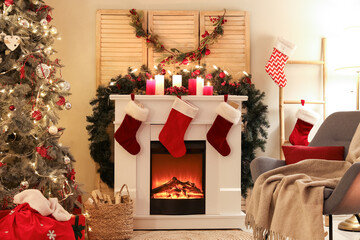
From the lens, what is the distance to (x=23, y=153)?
2.94 metres

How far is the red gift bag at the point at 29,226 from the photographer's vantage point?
2.30 meters

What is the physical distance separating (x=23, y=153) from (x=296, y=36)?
2790 millimetres

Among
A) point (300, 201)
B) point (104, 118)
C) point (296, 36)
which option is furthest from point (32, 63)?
point (296, 36)

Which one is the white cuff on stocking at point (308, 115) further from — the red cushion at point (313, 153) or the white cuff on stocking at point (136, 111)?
the white cuff on stocking at point (136, 111)

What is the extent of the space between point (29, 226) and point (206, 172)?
1636mm

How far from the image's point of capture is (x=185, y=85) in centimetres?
383

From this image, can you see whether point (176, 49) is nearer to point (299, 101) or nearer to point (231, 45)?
point (231, 45)

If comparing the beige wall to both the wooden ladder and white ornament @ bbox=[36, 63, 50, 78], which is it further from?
white ornament @ bbox=[36, 63, 50, 78]

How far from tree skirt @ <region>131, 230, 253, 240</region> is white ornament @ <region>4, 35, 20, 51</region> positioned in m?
1.66

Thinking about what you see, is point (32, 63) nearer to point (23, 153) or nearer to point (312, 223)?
point (23, 153)

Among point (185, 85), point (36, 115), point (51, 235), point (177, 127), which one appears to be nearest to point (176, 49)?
point (185, 85)

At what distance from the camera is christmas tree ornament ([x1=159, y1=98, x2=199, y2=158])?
3.42m

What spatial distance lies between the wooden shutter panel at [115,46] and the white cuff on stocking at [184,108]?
76 centimetres

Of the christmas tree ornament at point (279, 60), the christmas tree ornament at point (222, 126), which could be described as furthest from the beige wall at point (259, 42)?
the christmas tree ornament at point (222, 126)
